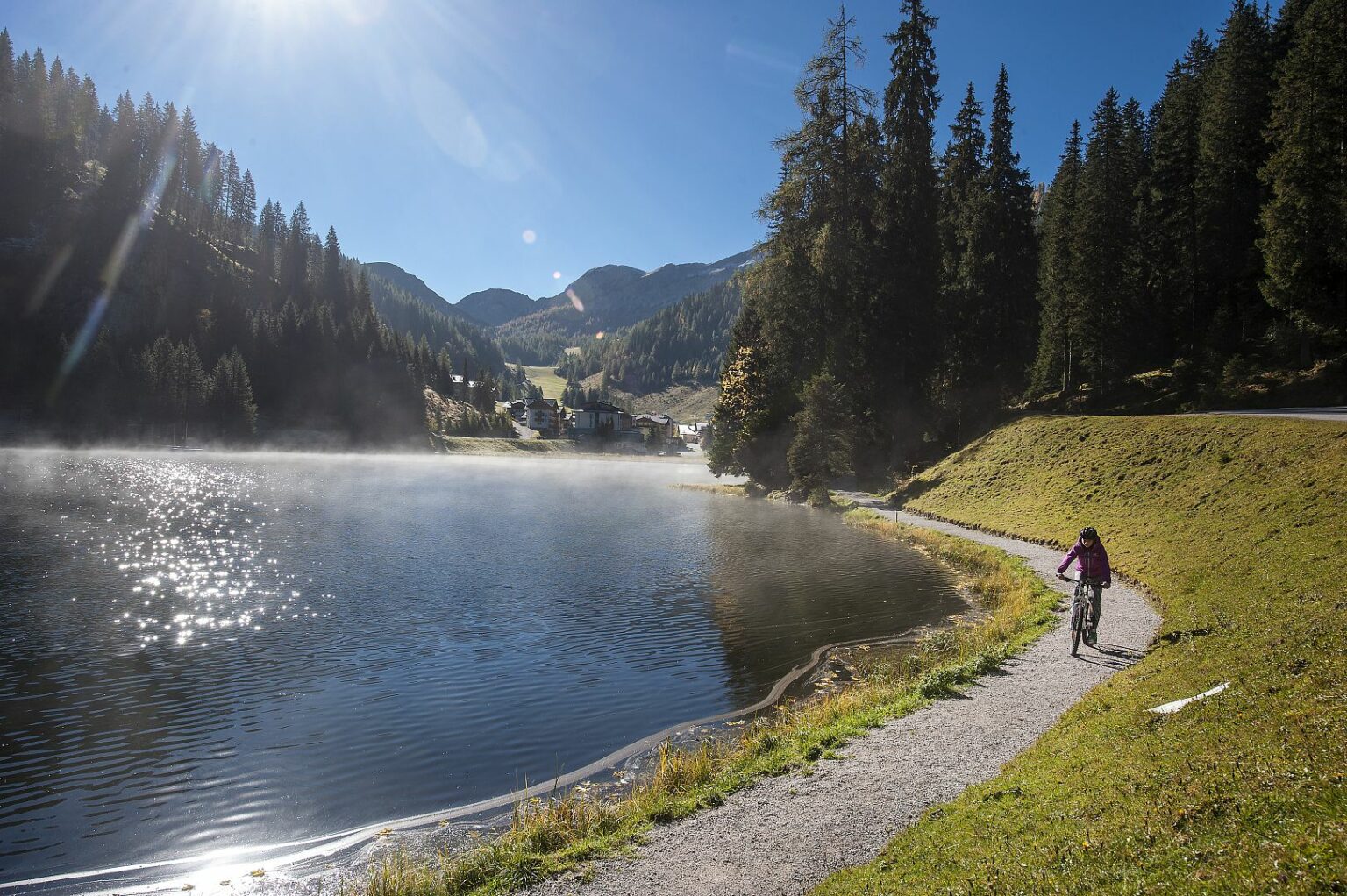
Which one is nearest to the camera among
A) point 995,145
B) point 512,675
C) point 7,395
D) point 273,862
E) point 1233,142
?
point 273,862

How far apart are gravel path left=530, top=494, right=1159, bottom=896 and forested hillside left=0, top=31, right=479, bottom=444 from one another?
145m

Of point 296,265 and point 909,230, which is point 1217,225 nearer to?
point 909,230

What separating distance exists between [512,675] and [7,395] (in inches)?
5851

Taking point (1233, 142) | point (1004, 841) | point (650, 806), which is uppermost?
point (1233, 142)

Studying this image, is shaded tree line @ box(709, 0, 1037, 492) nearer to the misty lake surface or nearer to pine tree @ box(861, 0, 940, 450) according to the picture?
pine tree @ box(861, 0, 940, 450)

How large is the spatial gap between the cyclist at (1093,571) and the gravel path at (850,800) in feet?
3.91

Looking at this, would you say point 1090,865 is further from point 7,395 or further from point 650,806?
point 7,395

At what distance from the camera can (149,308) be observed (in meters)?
144

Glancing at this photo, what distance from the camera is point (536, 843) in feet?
30.7

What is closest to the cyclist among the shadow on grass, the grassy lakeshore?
the grassy lakeshore

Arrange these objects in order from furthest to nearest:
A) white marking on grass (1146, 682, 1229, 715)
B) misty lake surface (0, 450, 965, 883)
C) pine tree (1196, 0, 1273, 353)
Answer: pine tree (1196, 0, 1273, 353), misty lake surface (0, 450, 965, 883), white marking on grass (1146, 682, 1229, 715)

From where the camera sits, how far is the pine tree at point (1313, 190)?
4125 centimetres

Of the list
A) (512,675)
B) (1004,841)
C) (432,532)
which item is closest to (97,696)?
(512,675)

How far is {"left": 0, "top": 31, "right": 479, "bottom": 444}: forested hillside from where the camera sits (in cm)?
12344
